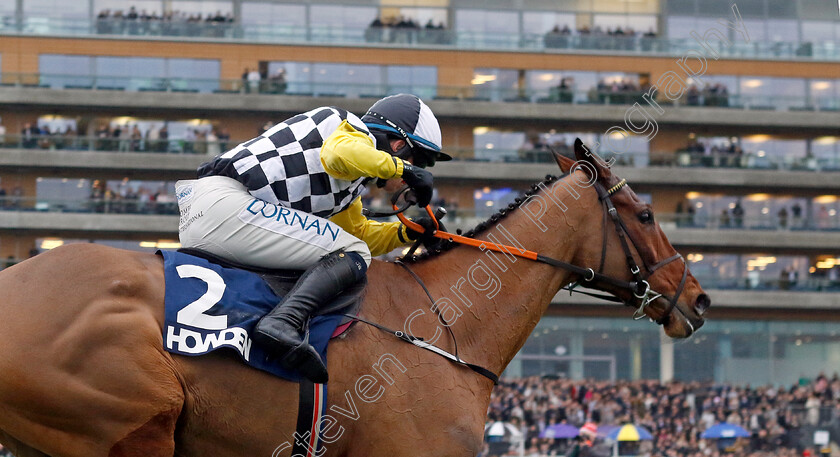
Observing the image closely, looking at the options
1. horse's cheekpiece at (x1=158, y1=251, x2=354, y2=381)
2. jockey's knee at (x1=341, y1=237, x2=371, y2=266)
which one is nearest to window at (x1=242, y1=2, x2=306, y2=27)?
jockey's knee at (x1=341, y1=237, x2=371, y2=266)

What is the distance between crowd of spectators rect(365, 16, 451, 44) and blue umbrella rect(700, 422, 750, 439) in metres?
27.2

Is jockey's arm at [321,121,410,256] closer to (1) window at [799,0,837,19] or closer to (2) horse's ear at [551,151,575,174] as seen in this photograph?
(2) horse's ear at [551,151,575,174]

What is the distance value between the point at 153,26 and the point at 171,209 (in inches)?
377

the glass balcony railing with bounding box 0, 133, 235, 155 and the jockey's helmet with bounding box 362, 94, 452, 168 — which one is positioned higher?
the glass balcony railing with bounding box 0, 133, 235, 155

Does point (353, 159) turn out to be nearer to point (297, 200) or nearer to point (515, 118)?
point (297, 200)

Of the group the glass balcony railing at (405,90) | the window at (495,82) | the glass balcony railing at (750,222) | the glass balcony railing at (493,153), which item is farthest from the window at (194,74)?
the glass balcony railing at (750,222)

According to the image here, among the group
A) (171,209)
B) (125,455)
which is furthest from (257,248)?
(171,209)

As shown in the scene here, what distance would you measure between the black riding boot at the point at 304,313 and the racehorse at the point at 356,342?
15cm

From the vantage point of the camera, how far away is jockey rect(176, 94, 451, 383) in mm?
4773

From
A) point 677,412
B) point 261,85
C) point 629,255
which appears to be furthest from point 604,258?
point 261,85

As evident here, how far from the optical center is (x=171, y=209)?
4091 centimetres

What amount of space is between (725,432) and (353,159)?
20.8 meters

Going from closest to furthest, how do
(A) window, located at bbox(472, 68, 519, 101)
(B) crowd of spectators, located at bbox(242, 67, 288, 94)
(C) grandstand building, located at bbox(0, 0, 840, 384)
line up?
(C) grandstand building, located at bbox(0, 0, 840, 384), (B) crowd of spectators, located at bbox(242, 67, 288, 94), (A) window, located at bbox(472, 68, 519, 101)

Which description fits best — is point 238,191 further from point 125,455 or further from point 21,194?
point 21,194
